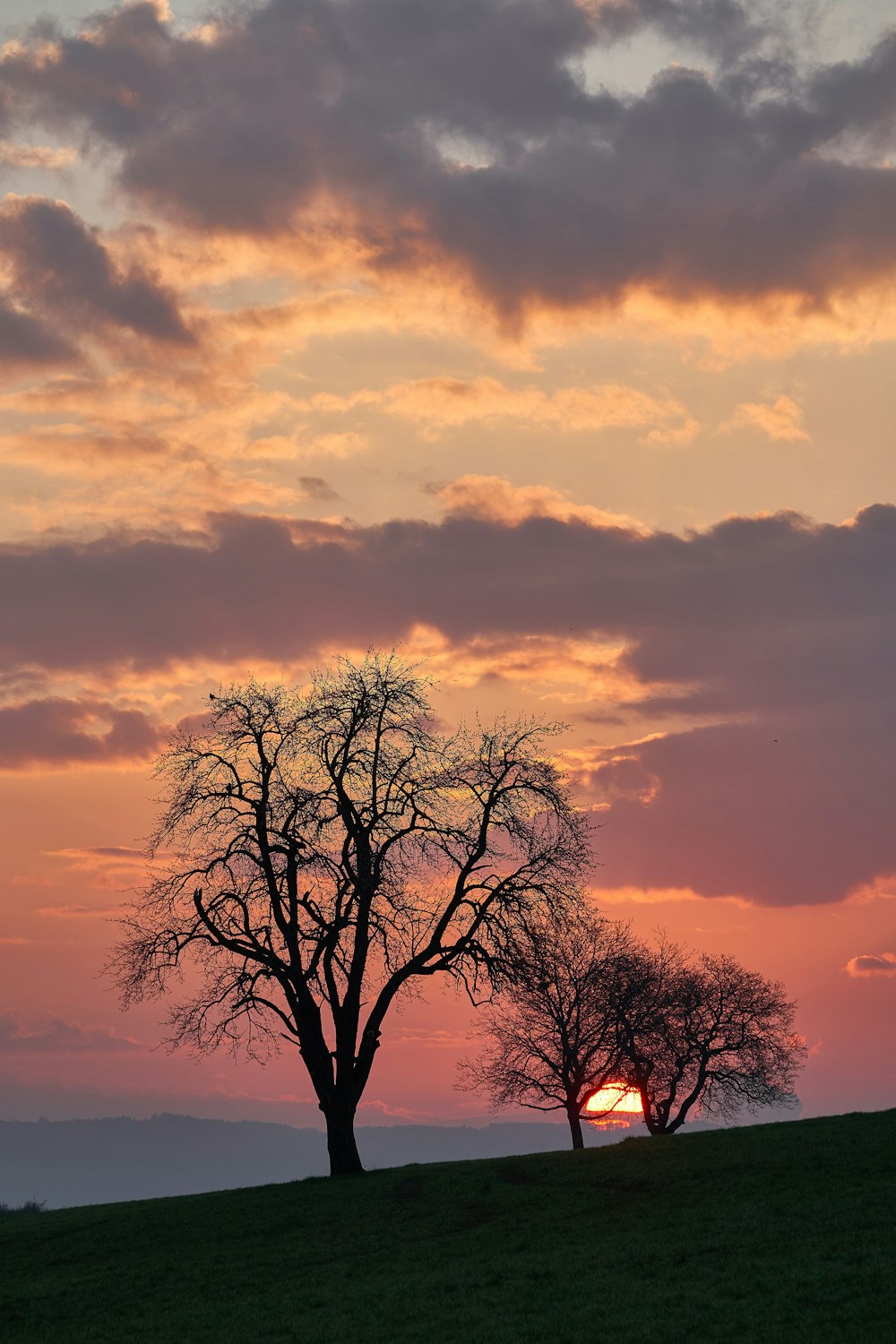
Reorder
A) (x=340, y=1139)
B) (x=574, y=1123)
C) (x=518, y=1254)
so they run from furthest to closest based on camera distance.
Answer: (x=574, y=1123) < (x=340, y=1139) < (x=518, y=1254)

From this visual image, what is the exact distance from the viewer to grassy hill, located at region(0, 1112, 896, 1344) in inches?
917

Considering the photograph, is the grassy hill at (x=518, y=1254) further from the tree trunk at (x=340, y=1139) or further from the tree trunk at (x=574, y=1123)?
the tree trunk at (x=574, y=1123)

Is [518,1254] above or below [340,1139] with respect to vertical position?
below

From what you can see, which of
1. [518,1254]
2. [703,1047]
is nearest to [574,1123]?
[703,1047]

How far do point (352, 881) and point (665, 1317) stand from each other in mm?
25660

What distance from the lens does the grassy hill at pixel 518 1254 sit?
23281 mm

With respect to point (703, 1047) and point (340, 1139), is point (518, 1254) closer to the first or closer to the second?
point (340, 1139)

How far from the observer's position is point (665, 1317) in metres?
22.6

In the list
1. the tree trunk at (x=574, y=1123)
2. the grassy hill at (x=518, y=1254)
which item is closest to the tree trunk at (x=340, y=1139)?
the grassy hill at (x=518, y=1254)

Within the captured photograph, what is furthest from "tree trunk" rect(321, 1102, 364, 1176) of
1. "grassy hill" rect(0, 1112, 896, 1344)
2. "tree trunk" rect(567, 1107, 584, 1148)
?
"tree trunk" rect(567, 1107, 584, 1148)

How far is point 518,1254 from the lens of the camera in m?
29.7

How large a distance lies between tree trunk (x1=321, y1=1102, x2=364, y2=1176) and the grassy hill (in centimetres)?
219

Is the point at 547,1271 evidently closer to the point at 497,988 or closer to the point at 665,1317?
the point at 665,1317

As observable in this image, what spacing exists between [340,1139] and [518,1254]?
1806 centimetres
